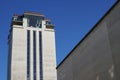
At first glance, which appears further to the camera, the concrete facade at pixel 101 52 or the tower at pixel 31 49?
the tower at pixel 31 49

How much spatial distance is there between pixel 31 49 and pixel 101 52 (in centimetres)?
9969

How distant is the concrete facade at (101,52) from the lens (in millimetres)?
25031

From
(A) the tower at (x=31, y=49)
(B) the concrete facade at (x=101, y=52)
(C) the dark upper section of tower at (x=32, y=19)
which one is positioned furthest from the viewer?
(C) the dark upper section of tower at (x=32, y=19)

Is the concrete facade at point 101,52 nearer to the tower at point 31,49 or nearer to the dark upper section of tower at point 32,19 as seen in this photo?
the tower at point 31,49

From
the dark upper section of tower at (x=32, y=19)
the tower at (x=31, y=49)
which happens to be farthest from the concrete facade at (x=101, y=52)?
the dark upper section of tower at (x=32, y=19)

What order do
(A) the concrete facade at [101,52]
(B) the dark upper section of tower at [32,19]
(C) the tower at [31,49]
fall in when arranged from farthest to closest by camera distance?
(B) the dark upper section of tower at [32,19] < (C) the tower at [31,49] < (A) the concrete facade at [101,52]

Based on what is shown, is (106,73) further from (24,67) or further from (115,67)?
(24,67)

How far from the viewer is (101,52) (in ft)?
89.9

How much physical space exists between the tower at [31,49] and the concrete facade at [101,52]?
284ft

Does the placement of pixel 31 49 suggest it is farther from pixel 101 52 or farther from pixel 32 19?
pixel 101 52

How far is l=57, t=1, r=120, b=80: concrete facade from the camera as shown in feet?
82.1

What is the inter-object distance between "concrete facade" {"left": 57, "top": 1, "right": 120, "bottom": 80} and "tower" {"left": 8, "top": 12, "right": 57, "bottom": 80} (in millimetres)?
86609

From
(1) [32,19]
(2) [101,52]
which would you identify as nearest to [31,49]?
(1) [32,19]

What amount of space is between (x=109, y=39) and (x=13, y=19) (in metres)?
118
